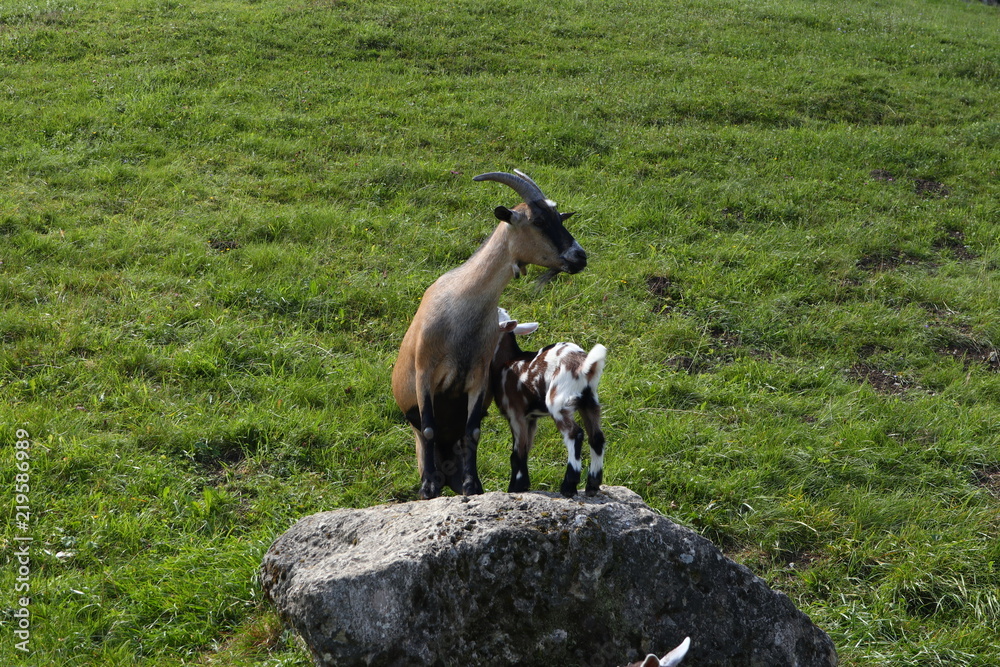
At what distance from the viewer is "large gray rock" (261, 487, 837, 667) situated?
4.29 metres

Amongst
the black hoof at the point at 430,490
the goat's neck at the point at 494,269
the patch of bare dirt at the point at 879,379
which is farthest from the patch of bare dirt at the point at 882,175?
the black hoof at the point at 430,490

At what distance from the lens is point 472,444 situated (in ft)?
16.6

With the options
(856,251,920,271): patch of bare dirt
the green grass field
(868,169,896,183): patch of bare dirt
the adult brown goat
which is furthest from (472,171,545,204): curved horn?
(868,169,896,183): patch of bare dirt

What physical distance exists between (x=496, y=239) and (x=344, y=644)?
2319mm

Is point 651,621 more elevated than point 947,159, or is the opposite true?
point 947,159

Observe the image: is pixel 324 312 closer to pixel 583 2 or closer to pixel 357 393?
pixel 357 393

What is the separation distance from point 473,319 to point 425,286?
Answer: 4.72 meters

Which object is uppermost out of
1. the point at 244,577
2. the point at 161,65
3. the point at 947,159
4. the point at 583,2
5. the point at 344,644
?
the point at 583,2

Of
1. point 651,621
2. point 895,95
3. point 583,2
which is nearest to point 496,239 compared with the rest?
point 651,621

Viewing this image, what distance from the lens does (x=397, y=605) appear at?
14.0 feet

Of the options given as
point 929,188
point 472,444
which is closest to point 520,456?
point 472,444

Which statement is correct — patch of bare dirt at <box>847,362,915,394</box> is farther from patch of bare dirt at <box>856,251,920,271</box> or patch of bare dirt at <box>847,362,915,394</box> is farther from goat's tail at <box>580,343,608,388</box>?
goat's tail at <box>580,343,608,388</box>

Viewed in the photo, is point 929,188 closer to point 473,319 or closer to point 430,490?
point 473,319

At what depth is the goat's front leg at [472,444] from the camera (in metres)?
5.04
